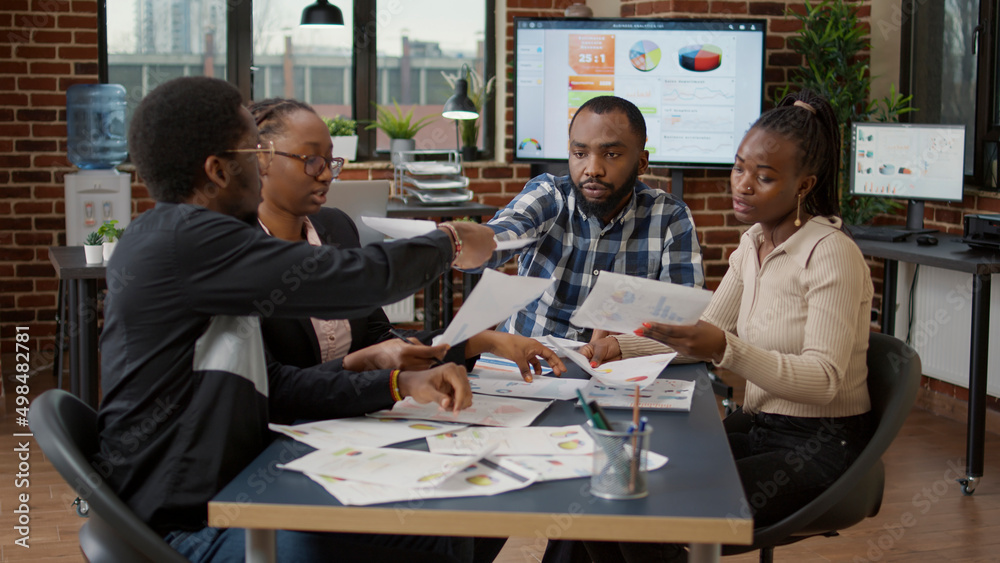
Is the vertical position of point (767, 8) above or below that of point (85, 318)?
above

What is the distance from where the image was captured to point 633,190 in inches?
92.9

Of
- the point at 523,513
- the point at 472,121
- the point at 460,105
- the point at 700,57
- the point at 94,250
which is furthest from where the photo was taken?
the point at 472,121

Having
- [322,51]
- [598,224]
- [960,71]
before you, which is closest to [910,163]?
[960,71]

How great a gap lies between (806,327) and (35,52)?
4.61m

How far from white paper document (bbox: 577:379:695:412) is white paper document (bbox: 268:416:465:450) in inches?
12.6

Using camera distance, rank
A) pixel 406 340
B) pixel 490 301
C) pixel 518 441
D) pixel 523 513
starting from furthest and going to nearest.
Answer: pixel 406 340, pixel 490 301, pixel 518 441, pixel 523 513

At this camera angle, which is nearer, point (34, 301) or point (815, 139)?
point (815, 139)

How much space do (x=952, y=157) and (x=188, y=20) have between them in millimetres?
4088

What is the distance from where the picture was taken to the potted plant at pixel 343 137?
4.89 metres

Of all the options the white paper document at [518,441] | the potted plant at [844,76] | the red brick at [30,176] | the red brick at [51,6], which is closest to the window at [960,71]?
the potted plant at [844,76]

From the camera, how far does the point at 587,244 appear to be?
7.66 ft

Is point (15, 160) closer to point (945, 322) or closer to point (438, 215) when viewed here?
point (438, 215)

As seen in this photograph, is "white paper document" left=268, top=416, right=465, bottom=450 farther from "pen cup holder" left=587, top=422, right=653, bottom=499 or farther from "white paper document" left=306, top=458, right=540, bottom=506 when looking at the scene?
"pen cup holder" left=587, top=422, right=653, bottom=499

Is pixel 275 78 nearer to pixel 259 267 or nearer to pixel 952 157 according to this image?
pixel 952 157
